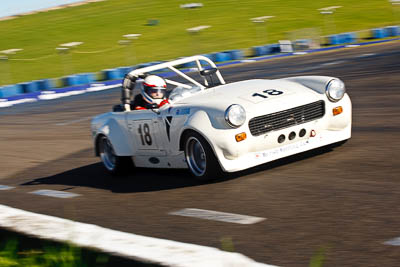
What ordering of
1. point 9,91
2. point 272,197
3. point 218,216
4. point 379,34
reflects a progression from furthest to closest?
point 379,34
point 9,91
point 272,197
point 218,216

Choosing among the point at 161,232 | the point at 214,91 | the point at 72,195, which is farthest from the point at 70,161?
the point at 161,232

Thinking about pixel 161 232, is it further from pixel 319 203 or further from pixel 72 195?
pixel 72 195

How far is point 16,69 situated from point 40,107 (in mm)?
27301

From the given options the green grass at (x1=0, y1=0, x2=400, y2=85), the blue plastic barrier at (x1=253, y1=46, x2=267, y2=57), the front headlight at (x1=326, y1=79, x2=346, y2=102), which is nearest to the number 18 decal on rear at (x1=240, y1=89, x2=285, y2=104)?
the front headlight at (x1=326, y1=79, x2=346, y2=102)

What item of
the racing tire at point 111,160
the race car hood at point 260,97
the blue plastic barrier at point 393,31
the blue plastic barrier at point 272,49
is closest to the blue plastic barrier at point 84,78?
the blue plastic barrier at point 272,49

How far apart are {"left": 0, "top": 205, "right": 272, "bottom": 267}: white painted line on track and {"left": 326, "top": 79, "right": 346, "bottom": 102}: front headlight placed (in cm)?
363

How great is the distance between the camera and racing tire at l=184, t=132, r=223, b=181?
244 inches

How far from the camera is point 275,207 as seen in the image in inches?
200

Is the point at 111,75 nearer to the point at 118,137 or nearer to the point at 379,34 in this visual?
the point at 379,34

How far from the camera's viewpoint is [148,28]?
5603 centimetres

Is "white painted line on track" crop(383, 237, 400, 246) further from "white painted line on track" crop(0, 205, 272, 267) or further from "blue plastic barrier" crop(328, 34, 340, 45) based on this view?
"blue plastic barrier" crop(328, 34, 340, 45)

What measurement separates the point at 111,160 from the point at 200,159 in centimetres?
186

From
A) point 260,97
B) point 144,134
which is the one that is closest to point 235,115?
point 260,97

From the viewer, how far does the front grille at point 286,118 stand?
6.19 meters
